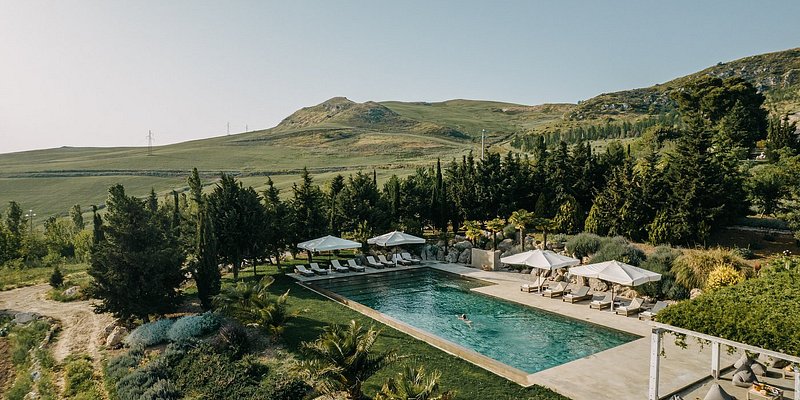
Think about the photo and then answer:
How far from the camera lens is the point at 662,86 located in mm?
131875

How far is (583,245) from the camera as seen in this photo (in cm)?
2261

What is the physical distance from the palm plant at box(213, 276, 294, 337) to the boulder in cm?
1454

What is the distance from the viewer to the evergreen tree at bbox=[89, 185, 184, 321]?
1510 cm

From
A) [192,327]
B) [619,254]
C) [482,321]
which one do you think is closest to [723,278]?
[619,254]

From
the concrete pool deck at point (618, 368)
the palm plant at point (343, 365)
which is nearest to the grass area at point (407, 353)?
the concrete pool deck at point (618, 368)

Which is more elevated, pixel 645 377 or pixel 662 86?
pixel 662 86

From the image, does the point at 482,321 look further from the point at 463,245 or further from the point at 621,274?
the point at 463,245

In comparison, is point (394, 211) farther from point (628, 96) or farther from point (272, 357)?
point (628, 96)

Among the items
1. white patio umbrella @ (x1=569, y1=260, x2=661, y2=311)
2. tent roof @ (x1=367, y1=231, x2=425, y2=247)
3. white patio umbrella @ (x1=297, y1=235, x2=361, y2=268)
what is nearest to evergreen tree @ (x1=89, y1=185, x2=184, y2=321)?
white patio umbrella @ (x1=297, y1=235, x2=361, y2=268)

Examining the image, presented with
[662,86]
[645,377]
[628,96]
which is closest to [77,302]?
[645,377]

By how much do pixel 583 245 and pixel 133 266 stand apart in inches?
772

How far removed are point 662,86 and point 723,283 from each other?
138156 millimetres

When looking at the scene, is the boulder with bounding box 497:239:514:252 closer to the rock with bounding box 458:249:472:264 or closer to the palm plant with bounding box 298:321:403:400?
the rock with bounding box 458:249:472:264

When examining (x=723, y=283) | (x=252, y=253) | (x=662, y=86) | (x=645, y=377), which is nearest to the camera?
(x=645, y=377)
